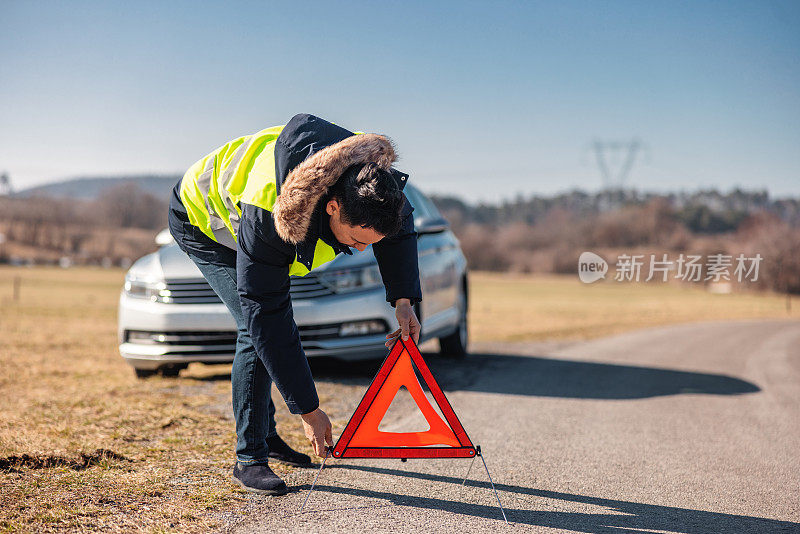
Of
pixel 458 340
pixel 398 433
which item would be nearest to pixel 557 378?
pixel 458 340

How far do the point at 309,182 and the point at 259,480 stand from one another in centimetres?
149

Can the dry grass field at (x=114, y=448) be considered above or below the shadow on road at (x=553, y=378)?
above

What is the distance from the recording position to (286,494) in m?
3.18

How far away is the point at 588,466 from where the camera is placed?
3.81 m

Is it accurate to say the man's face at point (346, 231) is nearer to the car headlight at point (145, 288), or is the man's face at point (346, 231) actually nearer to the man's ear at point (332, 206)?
the man's ear at point (332, 206)

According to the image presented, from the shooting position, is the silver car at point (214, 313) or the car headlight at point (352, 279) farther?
the car headlight at point (352, 279)

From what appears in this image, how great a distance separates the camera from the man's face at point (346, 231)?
2.48m

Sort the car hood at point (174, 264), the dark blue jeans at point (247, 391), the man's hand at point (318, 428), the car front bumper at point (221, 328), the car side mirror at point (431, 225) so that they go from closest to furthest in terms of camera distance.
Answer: the man's hand at point (318, 428) < the dark blue jeans at point (247, 391) < the car front bumper at point (221, 328) < the car hood at point (174, 264) < the car side mirror at point (431, 225)

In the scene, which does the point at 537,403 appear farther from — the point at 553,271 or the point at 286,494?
the point at 553,271

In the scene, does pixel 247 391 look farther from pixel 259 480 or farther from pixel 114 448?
pixel 114 448

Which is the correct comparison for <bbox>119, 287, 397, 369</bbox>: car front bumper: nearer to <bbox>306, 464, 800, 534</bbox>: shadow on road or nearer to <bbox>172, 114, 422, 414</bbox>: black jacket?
<bbox>306, 464, 800, 534</bbox>: shadow on road

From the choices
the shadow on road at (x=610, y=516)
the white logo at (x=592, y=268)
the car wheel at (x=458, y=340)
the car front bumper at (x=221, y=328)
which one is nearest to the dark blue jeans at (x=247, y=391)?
the shadow on road at (x=610, y=516)

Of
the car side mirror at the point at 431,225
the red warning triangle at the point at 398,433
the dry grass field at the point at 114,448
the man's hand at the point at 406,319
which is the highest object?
the man's hand at the point at 406,319

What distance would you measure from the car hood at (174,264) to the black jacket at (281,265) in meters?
3.18
